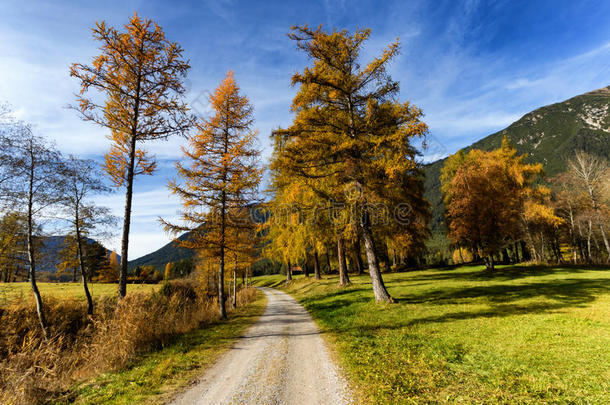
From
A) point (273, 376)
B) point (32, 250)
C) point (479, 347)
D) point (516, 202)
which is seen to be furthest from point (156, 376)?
point (516, 202)

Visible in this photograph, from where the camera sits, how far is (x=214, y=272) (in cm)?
2678

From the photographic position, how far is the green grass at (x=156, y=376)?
454 centimetres

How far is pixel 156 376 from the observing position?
5305mm

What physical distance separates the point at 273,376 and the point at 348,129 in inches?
415

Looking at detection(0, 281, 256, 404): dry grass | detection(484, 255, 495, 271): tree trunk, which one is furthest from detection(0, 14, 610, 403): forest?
detection(484, 255, 495, 271): tree trunk

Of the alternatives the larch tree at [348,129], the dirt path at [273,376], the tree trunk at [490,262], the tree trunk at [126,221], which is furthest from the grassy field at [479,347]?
the tree trunk at [490,262]

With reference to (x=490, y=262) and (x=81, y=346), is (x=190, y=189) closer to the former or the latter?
(x=81, y=346)

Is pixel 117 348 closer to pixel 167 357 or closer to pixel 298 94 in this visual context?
pixel 167 357

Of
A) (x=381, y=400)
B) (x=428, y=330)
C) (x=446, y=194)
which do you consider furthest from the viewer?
(x=446, y=194)

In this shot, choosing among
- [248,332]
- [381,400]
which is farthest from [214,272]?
[381,400]

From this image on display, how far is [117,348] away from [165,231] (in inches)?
210

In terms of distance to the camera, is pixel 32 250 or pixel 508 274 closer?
pixel 32 250

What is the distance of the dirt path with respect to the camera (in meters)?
4.31

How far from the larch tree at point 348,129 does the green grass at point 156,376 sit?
744cm
